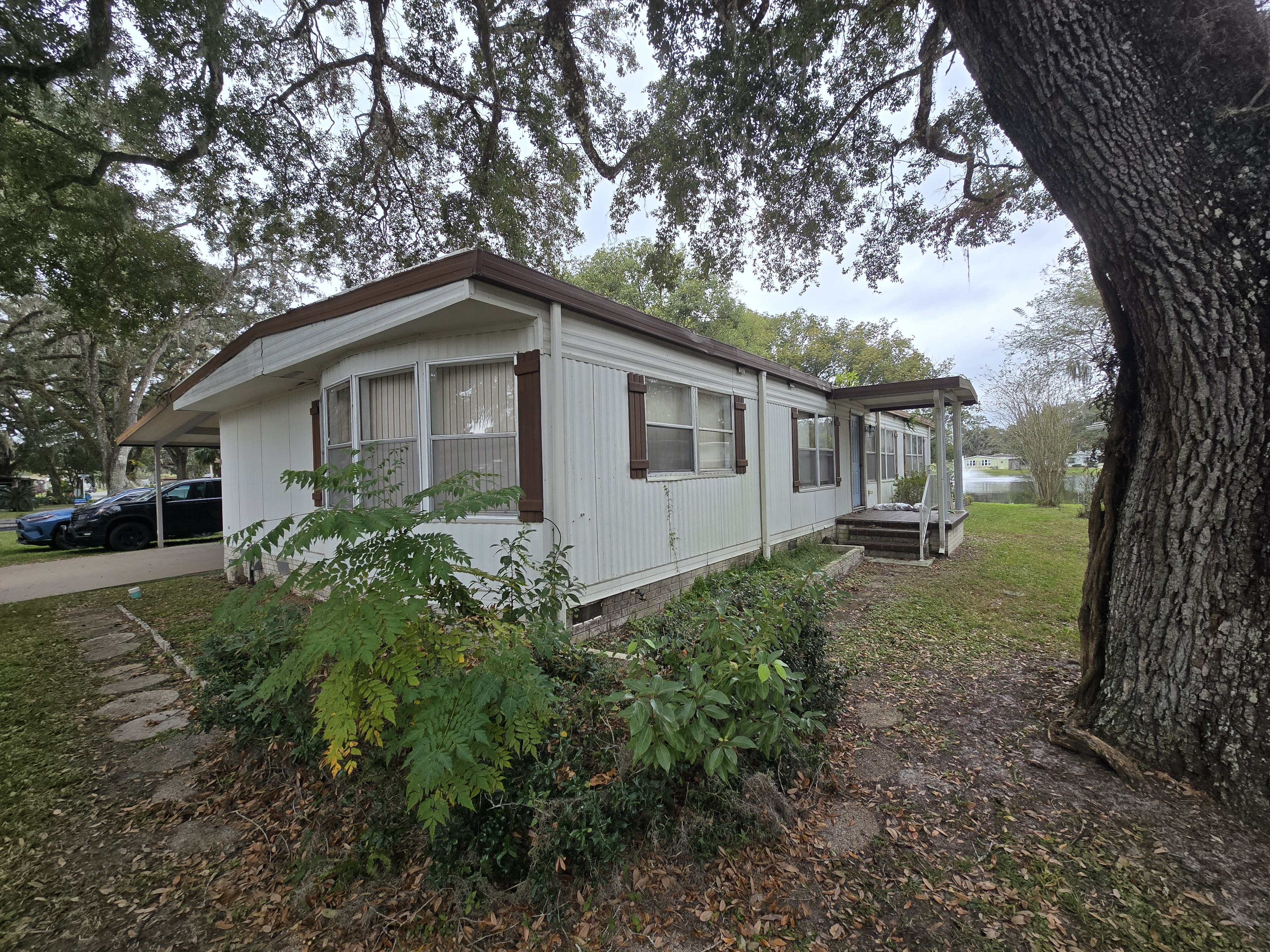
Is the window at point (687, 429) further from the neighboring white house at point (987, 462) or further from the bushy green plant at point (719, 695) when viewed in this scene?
the neighboring white house at point (987, 462)

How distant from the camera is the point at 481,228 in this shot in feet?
30.6

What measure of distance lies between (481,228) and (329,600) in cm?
916

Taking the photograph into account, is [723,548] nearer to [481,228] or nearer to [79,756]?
[79,756]

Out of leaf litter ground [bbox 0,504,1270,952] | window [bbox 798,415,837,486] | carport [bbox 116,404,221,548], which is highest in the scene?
carport [bbox 116,404,221,548]

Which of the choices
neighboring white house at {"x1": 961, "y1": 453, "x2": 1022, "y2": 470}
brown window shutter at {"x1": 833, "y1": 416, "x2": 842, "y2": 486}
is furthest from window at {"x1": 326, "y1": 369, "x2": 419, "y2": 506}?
neighboring white house at {"x1": 961, "y1": 453, "x2": 1022, "y2": 470}

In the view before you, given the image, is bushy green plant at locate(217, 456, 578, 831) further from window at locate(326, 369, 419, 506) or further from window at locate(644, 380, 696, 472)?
window at locate(644, 380, 696, 472)

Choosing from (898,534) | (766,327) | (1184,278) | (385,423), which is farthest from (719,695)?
(766,327)

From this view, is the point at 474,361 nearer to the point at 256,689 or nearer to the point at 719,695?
the point at 256,689

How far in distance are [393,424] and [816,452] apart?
709cm

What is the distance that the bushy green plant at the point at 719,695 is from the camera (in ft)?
6.06

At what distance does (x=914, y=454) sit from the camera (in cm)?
1783

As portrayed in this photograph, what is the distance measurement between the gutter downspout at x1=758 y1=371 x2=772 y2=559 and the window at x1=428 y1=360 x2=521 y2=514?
4103 millimetres

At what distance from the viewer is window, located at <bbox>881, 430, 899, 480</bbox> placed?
13.6 m

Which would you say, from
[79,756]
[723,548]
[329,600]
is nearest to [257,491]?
[79,756]
